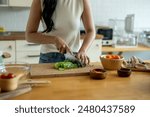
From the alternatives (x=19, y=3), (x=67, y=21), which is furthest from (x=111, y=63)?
(x=19, y=3)

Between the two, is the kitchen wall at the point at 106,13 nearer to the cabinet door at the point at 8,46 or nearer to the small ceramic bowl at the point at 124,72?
the cabinet door at the point at 8,46

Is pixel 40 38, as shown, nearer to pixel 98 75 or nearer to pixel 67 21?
pixel 67 21

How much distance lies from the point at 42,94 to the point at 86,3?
0.85 m

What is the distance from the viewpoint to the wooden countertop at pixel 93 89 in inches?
43.7

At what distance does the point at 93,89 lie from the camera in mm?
1200

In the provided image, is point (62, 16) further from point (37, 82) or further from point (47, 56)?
point (37, 82)

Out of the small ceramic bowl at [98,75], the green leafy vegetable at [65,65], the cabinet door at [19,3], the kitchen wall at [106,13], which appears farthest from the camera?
the kitchen wall at [106,13]

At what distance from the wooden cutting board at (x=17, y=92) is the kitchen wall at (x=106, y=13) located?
92.1 inches

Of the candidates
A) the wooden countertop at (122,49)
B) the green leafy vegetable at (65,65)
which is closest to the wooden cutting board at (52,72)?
the green leafy vegetable at (65,65)

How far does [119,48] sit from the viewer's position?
10.5ft

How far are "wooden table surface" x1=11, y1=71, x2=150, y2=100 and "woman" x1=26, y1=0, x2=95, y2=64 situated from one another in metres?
0.31

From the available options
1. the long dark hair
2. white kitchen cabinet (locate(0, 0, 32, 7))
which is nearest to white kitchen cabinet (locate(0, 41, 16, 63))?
white kitchen cabinet (locate(0, 0, 32, 7))

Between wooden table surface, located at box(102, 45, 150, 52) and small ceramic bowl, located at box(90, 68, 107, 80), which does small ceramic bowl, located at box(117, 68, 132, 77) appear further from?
wooden table surface, located at box(102, 45, 150, 52)

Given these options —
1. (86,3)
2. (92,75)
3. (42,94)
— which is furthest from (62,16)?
(42,94)
